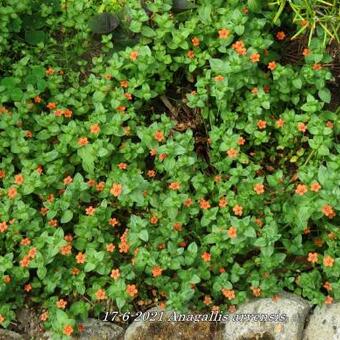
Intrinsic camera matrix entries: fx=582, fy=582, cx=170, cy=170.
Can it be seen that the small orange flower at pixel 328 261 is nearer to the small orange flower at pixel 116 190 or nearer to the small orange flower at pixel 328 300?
the small orange flower at pixel 328 300

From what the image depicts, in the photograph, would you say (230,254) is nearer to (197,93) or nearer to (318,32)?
(197,93)

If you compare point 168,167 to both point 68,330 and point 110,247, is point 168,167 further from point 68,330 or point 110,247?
point 68,330

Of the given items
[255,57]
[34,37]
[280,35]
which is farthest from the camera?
[34,37]

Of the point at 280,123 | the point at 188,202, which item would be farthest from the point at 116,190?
the point at 280,123

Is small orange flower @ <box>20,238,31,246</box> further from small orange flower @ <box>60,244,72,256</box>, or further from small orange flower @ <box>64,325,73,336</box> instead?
small orange flower @ <box>64,325,73,336</box>

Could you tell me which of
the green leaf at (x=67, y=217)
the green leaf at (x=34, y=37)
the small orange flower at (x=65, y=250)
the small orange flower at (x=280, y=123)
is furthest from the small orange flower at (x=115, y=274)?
the green leaf at (x=34, y=37)

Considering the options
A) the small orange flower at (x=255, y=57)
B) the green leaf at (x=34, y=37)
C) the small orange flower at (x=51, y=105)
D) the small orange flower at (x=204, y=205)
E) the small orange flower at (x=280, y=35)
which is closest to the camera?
the small orange flower at (x=204, y=205)
